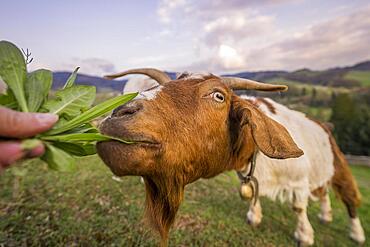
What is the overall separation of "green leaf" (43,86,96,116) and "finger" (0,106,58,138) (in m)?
0.37

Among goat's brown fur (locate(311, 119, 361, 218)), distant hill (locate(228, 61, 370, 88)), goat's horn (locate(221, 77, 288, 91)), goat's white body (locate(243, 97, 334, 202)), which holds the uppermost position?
goat's horn (locate(221, 77, 288, 91))

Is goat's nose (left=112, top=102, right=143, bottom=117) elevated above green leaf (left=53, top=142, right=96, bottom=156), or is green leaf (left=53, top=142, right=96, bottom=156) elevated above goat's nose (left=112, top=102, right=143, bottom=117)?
goat's nose (left=112, top=102, right=143, bottom=117)

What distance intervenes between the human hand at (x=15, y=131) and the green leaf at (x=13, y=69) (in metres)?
0.26

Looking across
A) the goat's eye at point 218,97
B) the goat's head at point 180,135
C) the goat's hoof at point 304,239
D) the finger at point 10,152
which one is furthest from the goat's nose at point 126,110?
the goat's hoof at point 304,239

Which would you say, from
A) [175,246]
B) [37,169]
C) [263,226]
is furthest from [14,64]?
[37,169]

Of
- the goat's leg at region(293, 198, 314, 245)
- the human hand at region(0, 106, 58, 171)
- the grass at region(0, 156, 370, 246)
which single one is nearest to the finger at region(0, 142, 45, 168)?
the human hand at region(0, 106, 58, 171)

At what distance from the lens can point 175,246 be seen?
13.4ft

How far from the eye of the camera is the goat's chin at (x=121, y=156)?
192 cm

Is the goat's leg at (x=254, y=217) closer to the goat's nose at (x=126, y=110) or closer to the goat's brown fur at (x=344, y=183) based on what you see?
the goat's brown fur at (x=344, y=183)

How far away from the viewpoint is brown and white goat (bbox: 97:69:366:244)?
1991 mm

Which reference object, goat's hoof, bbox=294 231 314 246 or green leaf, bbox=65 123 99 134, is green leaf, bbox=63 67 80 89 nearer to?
green leaf, bbox=65 123 99 134

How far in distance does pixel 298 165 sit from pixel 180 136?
286cm

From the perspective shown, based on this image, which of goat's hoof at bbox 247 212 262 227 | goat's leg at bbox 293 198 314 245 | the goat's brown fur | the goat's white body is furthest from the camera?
the goat's brown fur

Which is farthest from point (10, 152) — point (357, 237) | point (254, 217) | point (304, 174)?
point (357, 237)
